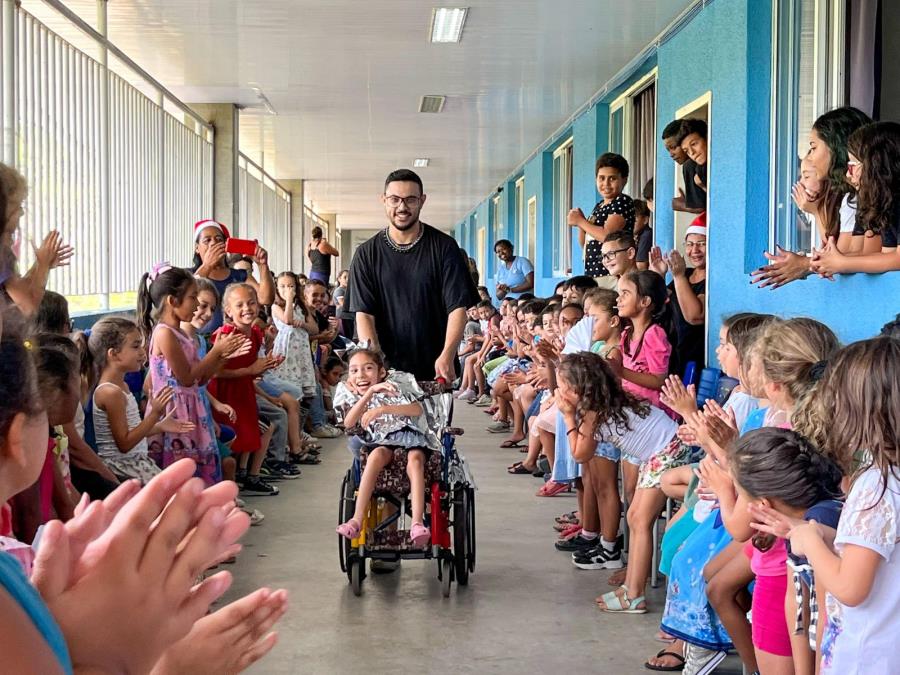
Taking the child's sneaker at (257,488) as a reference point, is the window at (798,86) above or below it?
above

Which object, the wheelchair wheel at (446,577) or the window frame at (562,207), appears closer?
the wheelchair wheel at (446,577)

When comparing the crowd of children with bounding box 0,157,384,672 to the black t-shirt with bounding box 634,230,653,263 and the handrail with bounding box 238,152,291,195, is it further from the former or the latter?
the handrail with bounding box 238,152,291,195

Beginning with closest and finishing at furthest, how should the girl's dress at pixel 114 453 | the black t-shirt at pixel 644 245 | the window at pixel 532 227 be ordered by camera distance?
1. the girl's dress at pixel 114 453
2. the black t-shirt at pixel 644 245
3. the window at pixel 532 227

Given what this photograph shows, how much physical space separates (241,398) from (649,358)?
2.60 m

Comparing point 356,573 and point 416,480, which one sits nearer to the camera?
point 416,480

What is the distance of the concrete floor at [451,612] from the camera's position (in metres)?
3.73

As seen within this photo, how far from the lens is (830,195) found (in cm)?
402

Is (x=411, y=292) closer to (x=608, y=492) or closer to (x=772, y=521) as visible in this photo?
(x=608, y=492)

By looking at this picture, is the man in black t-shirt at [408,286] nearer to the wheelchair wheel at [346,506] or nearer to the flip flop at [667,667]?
the wheelchair wheel at [346,506]

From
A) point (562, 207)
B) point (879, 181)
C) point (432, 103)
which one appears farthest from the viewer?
point (562, 207)

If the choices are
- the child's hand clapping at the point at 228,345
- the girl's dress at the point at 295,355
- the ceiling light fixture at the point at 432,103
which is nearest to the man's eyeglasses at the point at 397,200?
the child's hand clapping at the point at 228,345

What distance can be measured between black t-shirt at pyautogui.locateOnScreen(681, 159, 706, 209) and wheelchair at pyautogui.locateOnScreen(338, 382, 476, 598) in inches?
111

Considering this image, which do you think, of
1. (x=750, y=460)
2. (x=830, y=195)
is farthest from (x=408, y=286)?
(x=750, y=460)

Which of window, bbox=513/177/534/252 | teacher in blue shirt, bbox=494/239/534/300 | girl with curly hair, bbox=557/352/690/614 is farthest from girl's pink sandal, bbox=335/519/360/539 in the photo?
window, bbox=513/177/534/252
